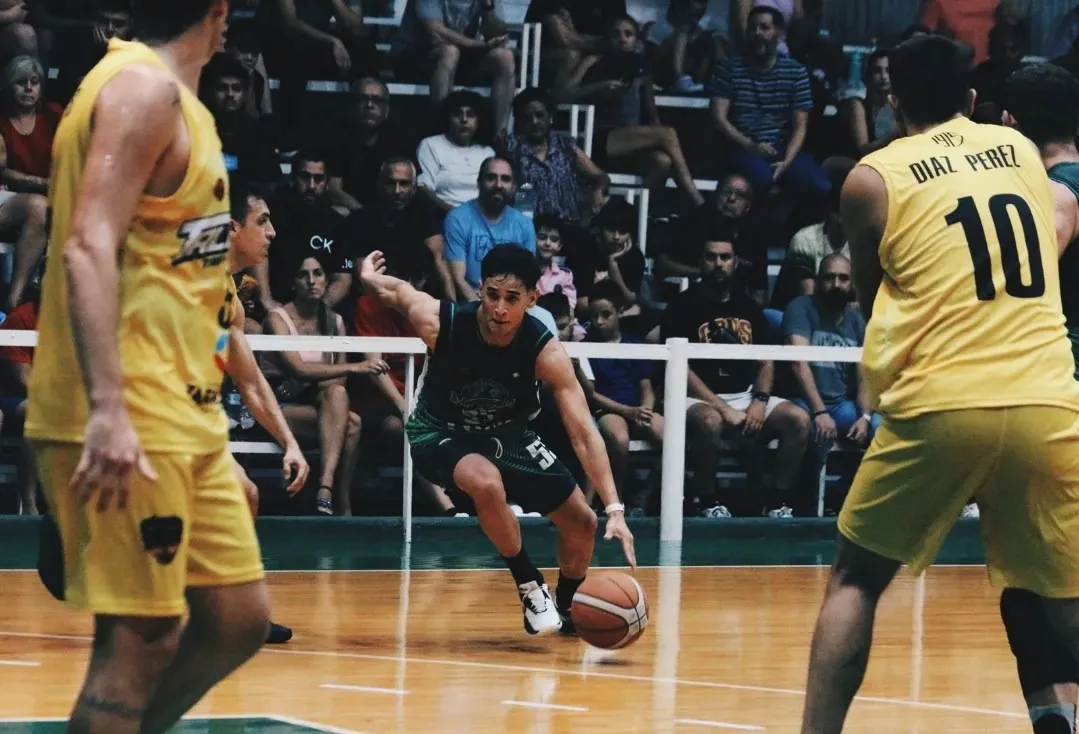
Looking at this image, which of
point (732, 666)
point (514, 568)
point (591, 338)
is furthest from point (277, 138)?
point (732, 666)

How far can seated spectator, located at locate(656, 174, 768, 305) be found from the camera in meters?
13.4

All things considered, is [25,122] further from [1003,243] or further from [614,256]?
[1003,243]

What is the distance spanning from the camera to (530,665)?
23.9 ft

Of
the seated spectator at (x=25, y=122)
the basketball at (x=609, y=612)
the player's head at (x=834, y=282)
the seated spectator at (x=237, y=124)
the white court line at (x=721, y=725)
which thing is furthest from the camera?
the player's head at (x=834, y=282)

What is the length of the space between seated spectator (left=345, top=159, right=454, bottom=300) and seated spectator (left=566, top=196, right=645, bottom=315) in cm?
107

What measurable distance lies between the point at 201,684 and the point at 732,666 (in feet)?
12.2

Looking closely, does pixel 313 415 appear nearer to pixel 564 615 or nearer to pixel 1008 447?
pixel 564 615

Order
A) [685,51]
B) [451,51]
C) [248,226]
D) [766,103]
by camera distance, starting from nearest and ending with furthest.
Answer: [248,226] < [451,51] < [766,103] < [685,51]

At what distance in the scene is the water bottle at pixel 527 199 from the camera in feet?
44.1

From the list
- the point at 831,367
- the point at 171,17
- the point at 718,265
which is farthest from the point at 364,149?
the point at 171,17

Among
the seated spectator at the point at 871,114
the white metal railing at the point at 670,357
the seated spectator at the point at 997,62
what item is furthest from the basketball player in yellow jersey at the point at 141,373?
the seated spectator at the point at 997,62

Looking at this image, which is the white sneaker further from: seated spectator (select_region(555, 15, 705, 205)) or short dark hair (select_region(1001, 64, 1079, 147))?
seated spectator (select_region(555, 15, 705, 205))

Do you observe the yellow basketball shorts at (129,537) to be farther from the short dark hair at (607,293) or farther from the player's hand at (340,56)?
the player's hand at (340,56)

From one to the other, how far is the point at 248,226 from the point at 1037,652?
3214 mm
